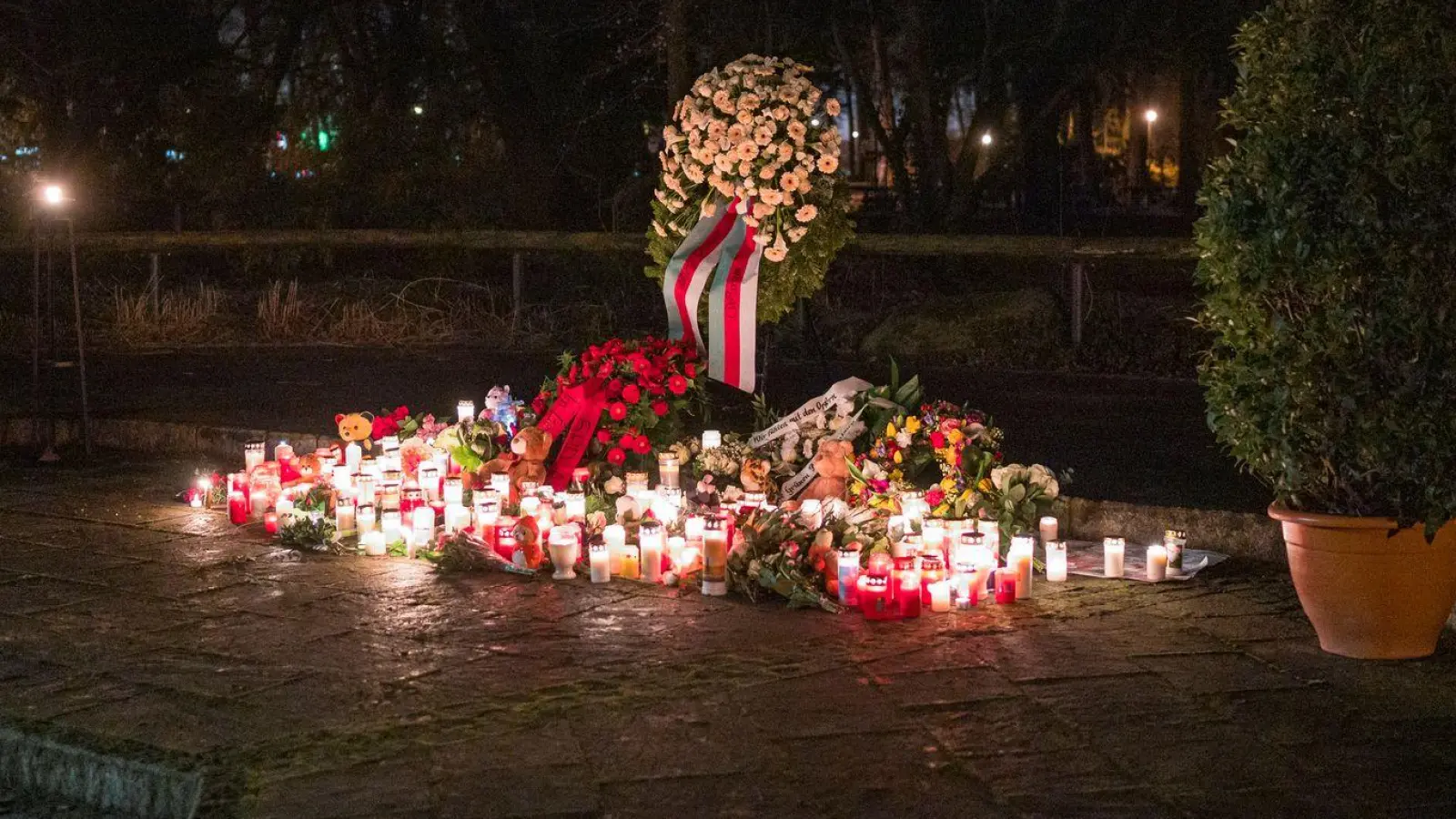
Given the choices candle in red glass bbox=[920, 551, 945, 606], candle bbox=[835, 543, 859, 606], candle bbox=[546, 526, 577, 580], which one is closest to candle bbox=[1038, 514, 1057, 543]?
candle in red glass bbox=[920, 551, 945, 606]

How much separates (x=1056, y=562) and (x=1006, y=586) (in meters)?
0.41

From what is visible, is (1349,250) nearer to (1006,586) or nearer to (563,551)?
(1006,586)

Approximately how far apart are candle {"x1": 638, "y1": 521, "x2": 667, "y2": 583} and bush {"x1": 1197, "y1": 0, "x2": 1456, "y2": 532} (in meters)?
2.25

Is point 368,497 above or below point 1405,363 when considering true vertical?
below

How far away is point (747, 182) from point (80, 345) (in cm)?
416

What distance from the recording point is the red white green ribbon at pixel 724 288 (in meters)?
8.66

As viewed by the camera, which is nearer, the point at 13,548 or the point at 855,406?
the point at 13,548

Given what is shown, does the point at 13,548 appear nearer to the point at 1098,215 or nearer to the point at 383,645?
the point at 383,645

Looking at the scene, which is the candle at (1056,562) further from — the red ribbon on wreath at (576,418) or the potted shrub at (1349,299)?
the red ribbon on wreath at (576,418)

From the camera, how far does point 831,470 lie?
291 inches

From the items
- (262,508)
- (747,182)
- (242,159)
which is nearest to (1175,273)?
(242,159)

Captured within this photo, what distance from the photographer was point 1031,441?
9.66m

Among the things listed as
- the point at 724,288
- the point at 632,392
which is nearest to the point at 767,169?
the point at 724,288

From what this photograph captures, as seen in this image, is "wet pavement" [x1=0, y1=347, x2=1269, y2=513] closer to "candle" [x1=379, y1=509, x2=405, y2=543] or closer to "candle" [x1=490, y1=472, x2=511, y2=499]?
"candle" [x1=490, y1=472, x2=511, y2=499]
